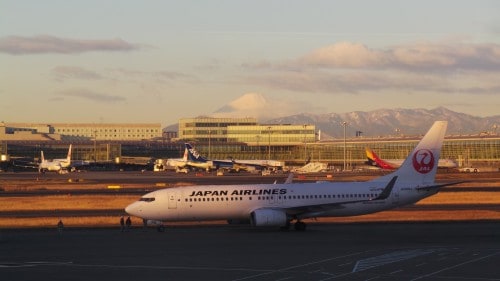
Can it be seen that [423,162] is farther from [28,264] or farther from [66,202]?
[66,202]

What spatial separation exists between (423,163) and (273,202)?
433 inches

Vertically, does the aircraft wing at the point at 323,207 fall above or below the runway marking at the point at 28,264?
above

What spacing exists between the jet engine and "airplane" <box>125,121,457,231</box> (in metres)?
0.06

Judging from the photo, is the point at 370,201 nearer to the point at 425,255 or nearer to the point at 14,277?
the point at 425,255

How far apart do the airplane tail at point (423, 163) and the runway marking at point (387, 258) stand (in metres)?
17.2

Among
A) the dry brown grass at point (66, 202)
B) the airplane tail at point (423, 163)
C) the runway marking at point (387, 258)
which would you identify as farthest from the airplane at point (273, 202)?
the dry brown grass at point (66, 202)

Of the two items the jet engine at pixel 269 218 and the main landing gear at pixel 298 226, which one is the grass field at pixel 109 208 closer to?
the main landing gear at pixel 298 226

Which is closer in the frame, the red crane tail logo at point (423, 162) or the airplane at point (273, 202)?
the airplane at point (273, 202)

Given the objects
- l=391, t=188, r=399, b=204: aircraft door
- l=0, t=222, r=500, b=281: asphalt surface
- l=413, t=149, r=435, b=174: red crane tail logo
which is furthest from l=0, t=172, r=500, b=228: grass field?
l=391, t=188, r=399, b=204: aircraft door

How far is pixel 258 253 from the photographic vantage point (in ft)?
146

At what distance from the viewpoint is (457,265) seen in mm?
39188

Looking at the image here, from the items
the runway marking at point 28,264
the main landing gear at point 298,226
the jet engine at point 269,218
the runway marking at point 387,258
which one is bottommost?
the runway marking at point 28,264

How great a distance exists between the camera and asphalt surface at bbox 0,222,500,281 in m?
37.0

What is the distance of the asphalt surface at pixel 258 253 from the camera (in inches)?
1455
